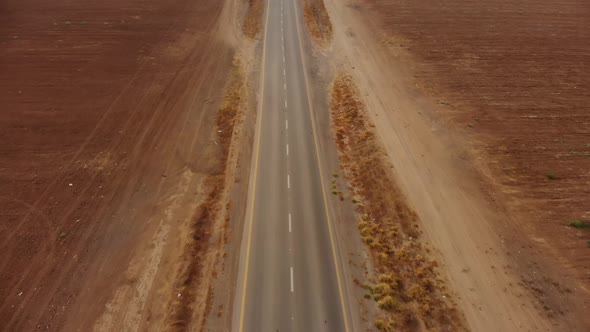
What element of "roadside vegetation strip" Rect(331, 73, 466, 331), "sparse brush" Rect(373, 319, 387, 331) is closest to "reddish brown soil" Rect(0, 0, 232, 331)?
"roadside vegetation strip" Rect(331, 73, 466, 331)

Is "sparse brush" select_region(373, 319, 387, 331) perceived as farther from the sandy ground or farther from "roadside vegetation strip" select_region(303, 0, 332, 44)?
"roadside vegetation strip" select_region(303, 0, 332, 44)

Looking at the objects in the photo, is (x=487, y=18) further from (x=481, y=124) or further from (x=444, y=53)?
(x=481, y=124)

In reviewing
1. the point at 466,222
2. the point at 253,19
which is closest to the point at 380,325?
the point at 466,222

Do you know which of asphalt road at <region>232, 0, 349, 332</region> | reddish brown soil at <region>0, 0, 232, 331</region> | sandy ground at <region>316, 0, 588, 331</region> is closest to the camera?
asphalt road at <region>232, 0, 349, 332</region>

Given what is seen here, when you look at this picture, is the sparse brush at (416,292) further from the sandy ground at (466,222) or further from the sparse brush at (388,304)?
the sandy ground at (466,222)

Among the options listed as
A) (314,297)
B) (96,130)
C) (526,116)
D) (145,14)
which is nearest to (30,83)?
(96,130)

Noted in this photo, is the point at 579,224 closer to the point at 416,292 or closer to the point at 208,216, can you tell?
the point at 416,292

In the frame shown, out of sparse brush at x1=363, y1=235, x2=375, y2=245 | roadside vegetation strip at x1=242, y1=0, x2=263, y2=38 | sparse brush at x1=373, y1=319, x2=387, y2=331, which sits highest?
roadside vegetation strip at x1=242, y1=0, x2=263, y2=38
